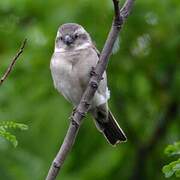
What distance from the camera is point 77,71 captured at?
5387 millimetres

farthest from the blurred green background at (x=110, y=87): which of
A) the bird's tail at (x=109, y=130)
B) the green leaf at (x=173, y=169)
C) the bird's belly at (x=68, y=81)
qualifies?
the green leaf at (x=173, y=169)

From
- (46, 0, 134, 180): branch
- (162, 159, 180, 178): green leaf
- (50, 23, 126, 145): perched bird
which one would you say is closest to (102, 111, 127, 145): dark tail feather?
(50, 23, 126, 145): perched bird

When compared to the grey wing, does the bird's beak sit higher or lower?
higher

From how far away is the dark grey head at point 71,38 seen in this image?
18.7 ft

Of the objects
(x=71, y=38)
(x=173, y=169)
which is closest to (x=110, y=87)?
(x=71, y=38)

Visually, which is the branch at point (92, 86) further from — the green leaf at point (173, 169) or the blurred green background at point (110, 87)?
the blurred green background at point (110, 87)

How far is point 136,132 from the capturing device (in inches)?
324

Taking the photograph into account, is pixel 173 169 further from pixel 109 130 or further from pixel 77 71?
pixel 109 130

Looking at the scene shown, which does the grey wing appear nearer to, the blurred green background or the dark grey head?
the dark grey head

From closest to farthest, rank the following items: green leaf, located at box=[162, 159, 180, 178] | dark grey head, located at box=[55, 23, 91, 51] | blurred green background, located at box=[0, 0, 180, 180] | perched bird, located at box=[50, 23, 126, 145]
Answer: green leaf, located at box=[162, 159, 180, 178], perched bird, located at box=[50, 23, 126, 145], dark grey head, located at box=[55, 23, 91, 51], blurred green background, located at box=[0, 0, 180, 180]

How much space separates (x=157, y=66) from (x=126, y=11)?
12.7 feet

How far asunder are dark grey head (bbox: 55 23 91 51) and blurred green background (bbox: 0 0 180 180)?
5.06 feet

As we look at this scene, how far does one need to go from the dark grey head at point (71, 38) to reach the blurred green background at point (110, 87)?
1.54 m

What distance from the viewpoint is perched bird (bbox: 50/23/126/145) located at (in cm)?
539
